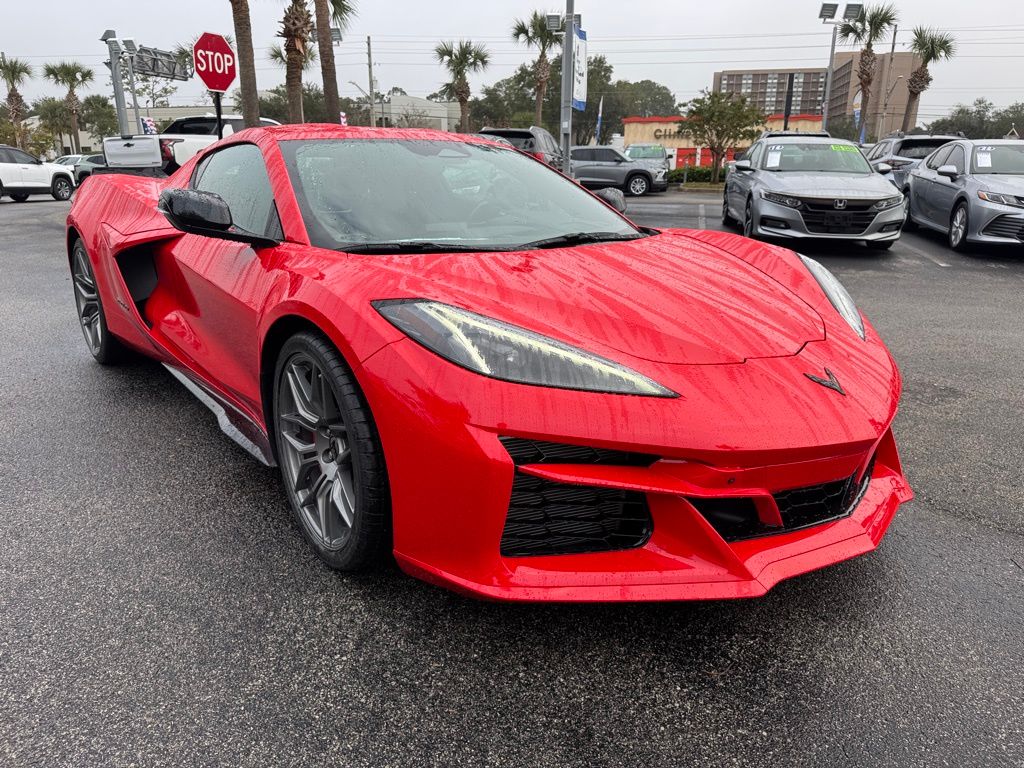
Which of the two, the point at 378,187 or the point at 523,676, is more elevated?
the point at 378,187

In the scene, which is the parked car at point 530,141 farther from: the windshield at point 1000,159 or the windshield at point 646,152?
the windshield at point 646,152

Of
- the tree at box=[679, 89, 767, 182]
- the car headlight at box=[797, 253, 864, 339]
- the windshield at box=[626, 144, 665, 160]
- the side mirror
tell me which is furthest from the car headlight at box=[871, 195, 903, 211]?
the tree at box=[679, 89, 767, 182]

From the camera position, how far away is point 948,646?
1.85 metres

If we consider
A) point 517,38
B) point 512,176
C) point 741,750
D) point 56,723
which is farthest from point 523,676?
point 517,38

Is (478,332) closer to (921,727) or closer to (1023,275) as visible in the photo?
(921,727)

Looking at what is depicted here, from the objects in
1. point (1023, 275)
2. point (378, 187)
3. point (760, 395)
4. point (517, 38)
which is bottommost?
point (1023, 275)

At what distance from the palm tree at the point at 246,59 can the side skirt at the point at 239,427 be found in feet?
39.9

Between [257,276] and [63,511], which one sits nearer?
[257,276]

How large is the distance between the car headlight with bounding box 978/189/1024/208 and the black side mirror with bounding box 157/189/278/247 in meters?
8.86

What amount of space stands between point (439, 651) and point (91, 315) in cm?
333

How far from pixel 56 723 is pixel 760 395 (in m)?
1.70

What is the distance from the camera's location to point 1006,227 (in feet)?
27.5

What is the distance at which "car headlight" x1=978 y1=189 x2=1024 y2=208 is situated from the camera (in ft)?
27.4

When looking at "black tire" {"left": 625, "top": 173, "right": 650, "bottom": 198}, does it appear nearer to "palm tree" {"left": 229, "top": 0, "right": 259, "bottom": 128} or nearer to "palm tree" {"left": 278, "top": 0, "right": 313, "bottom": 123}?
"palm tree" {"left": 278, "top": 0, "right": 313, "bottom": 123}
